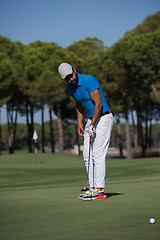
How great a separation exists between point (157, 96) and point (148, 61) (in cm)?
339

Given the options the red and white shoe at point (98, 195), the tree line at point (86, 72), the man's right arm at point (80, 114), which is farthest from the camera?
the tree line at point (86, 72)

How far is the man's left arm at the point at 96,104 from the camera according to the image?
5.91 meters

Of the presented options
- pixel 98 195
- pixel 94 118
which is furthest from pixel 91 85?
pixel 98 195

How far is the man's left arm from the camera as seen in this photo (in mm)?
5914

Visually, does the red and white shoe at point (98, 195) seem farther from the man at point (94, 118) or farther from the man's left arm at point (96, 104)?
the man's left arm at point (96, 104)

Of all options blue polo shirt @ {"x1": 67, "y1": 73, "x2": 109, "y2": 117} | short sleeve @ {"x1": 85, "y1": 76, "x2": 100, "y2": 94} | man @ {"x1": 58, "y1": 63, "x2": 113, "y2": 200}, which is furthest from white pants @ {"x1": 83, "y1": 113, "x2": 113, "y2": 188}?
short sleeve @ {"x1": 85, "y1": 76, "x2": 100, "y2": 94}

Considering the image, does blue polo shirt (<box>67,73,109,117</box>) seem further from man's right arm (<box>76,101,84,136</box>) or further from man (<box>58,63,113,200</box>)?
man's right arm (<box>76,101,84,136</box>)

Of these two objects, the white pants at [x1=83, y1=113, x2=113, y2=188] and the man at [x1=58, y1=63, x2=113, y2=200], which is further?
the white pants at [x1=83, y1=113, x2=113, y2=188]

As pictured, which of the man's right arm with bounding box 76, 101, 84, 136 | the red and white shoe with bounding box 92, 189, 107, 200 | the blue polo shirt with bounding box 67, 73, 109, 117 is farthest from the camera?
the man's right arm with bounding box 76, 101, 84, 136

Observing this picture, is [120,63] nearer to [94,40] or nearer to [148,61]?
[148,61]

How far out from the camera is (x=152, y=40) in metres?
34.4

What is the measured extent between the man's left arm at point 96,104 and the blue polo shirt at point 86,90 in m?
0.06

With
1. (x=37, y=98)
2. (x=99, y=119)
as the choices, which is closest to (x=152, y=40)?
(x=37, y=98)

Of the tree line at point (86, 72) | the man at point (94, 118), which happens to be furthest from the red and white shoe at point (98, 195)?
the tree line at point (86, 72)
